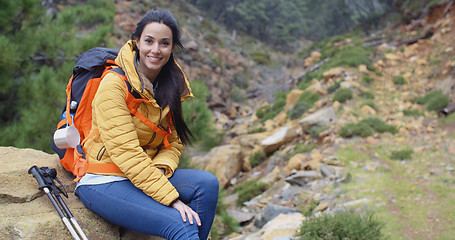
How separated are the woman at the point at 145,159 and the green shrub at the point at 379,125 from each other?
6180mm

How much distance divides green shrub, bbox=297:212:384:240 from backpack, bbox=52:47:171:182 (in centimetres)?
183

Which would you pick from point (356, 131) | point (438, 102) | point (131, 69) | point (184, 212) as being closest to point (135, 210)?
point (184, 212)

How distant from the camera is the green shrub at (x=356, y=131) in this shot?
7043mm

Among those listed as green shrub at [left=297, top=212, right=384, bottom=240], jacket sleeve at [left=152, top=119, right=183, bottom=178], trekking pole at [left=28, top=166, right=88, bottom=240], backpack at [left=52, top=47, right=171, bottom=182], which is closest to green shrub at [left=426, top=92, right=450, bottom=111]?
green shrub at [left=297, top=212, right=384, bottom=240]

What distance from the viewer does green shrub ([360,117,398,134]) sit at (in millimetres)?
7167

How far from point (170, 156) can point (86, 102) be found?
600 millimetres

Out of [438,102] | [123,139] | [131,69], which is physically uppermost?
[131,69]

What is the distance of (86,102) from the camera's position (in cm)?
200

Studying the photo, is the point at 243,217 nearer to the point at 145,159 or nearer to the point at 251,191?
the point at 251,191

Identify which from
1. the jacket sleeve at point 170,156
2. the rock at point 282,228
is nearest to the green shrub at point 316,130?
the rock at point 282,228

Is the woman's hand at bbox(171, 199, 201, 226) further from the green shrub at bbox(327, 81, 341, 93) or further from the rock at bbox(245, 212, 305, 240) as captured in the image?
the green shrub at bbox(327, 81, 341, 93)

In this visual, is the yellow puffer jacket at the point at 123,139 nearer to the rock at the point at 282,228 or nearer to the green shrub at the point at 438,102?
the rock at the point at 282,228

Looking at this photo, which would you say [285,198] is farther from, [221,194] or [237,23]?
[237,23]

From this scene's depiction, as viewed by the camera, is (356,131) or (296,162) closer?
(296,162)
